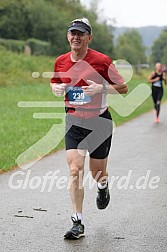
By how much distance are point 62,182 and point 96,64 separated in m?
3.13

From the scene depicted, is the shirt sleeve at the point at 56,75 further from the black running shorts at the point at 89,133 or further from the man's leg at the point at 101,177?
the man's leg at the point at 101,177

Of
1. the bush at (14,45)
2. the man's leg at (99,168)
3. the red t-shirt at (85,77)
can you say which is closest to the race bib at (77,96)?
the red t-shirt at (85,77)

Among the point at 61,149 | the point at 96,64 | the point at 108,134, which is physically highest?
the point at 96,64

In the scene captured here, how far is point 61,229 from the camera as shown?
607 cm

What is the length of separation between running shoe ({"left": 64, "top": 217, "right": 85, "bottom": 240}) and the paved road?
0.22 feet

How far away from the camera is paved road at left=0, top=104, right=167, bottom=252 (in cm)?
558

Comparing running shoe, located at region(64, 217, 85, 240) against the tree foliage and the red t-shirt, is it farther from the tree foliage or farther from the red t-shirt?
the tree foliage

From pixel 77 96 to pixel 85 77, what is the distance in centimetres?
20

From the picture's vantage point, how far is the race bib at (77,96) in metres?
5.95

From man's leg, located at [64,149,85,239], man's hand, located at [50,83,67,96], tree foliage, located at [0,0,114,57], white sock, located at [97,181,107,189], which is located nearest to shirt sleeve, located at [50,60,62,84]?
man's hand, located at [50,83,67,96]

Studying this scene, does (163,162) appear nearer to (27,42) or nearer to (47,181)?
(47,181)

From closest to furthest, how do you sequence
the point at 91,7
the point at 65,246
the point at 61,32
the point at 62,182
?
the point at 65,246, the point at 62,182, the point at 61,32, the point at 91,7

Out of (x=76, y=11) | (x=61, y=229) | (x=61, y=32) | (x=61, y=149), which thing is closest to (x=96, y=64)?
(x=61, y=229)

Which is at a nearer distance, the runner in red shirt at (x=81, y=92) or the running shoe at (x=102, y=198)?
the runner in red shirt at (x=81, y=92)
